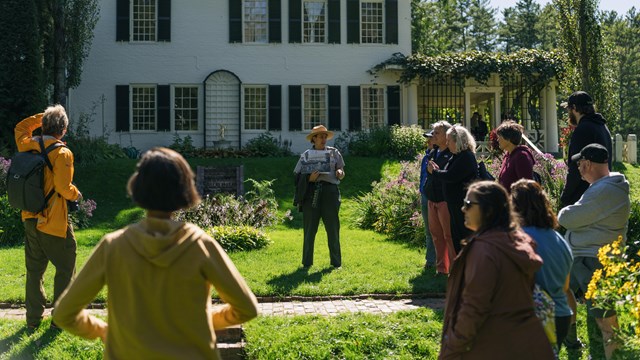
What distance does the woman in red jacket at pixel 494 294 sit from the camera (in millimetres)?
3484

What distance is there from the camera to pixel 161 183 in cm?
285

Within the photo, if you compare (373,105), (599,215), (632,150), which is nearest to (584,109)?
(599,215)

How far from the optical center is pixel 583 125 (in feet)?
21.5

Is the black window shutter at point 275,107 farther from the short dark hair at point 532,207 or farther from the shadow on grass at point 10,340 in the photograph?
the short dark hair at point 532,207

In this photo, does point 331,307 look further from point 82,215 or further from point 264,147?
point 264,147

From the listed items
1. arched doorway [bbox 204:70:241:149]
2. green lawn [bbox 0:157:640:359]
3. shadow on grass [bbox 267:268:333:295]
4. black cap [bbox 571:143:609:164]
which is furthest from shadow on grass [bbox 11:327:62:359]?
arched doorway [bbox 204:70:241:149]

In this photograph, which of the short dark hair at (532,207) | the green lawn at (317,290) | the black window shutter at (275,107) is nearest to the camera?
the short dark hair at (532,207)

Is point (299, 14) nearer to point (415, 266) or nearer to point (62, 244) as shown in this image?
point (415, 266)

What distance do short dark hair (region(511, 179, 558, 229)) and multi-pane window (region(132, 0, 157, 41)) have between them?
70.3 feet

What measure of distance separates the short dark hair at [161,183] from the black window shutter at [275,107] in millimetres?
21306

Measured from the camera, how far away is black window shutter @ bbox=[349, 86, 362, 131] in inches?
960

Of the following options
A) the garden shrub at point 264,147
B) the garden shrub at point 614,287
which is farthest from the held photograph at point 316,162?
the garden shrub at point 264,147

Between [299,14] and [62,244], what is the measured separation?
19268 millimetres

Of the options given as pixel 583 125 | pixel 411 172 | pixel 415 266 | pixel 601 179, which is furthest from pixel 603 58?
pixel 601 179
